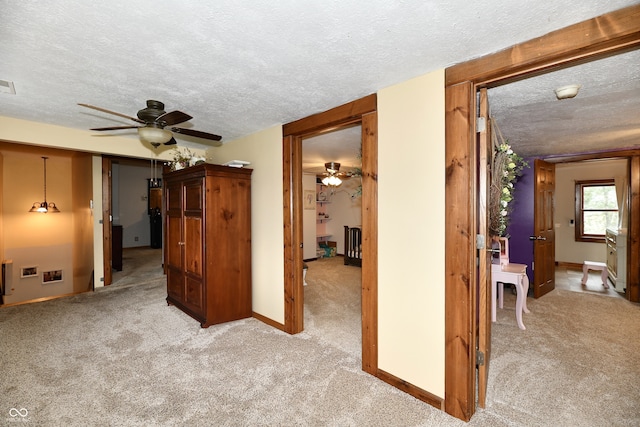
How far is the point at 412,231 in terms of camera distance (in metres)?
2.14

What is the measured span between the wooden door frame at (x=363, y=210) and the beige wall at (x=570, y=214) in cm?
625

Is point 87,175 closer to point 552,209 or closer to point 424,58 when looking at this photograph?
point 424,58

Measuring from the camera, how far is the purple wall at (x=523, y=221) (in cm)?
481

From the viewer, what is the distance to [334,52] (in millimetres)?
1805

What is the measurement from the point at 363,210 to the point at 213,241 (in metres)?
1.88

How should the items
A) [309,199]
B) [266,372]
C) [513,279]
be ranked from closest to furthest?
1. [266,372]
2. [513,279]
3. [309,199]

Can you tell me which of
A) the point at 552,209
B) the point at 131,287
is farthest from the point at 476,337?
the point at 131,287

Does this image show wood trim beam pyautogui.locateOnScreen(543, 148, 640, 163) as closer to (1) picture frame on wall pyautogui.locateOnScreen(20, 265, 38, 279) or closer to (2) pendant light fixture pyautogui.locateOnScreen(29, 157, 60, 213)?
(2) pendant light fixture pyautogui.locateOnScreen(29, 157, 60, 213)

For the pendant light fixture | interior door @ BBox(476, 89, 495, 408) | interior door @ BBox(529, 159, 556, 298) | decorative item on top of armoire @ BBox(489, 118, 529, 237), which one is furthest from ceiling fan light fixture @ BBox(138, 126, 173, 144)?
interior door @ BBox(529, 159, 556, 298)

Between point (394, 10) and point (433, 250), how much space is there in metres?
1.44

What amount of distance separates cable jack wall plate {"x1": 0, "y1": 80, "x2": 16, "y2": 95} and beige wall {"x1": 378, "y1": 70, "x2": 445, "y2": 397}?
2844 mm

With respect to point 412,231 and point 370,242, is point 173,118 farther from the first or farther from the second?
point 412,231

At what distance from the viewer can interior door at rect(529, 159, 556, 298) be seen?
4.57 meters

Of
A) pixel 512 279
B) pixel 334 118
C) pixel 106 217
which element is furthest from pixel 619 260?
pixel 106 217
